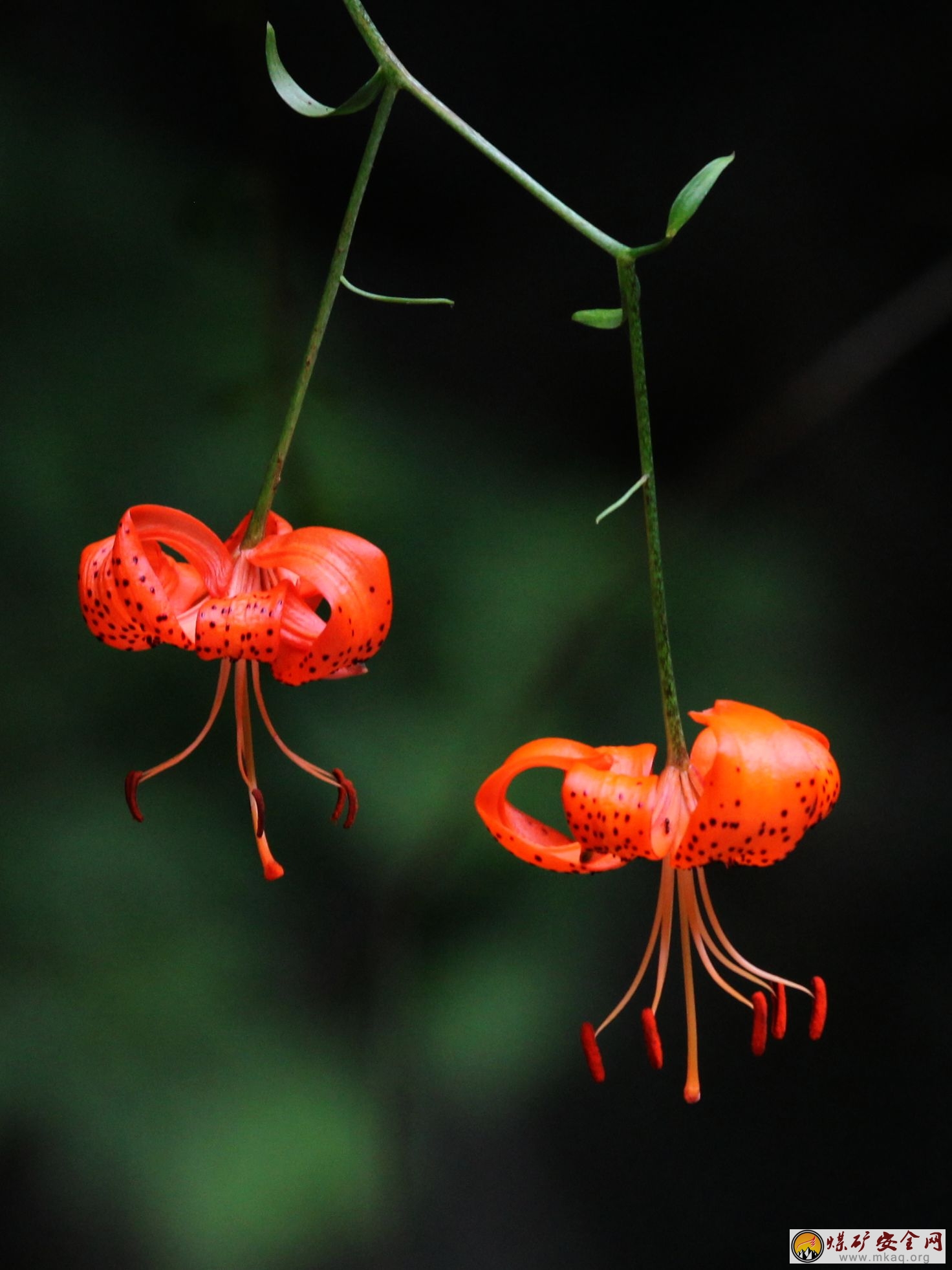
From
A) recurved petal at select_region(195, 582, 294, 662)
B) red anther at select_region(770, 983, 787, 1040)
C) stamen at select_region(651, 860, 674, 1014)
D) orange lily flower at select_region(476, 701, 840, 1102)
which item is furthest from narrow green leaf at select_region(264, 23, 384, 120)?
red anther at select_region(770, 983, 787, 1040)

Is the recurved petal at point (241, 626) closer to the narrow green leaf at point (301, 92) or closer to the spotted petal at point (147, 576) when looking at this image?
the spotted petal at point (147, 576)

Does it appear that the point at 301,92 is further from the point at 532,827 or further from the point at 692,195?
the point at 532,827

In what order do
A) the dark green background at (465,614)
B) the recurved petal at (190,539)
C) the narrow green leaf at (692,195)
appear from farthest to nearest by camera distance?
the dark green background at (465,614)
the recurved petal at (190,539)
the narrow green leaf at (692,195)

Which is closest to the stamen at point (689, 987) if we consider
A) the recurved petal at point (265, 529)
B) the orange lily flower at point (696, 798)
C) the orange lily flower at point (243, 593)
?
the orange lily flower at point (696, 798)

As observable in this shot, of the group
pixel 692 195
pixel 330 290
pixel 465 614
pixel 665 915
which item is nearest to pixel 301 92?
pixel 330 290

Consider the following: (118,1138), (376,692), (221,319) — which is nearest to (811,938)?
(376,692)

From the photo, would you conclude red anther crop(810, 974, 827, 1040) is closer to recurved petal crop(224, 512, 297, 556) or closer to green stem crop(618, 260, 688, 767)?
green stem crop(618, 260, 688, 767)

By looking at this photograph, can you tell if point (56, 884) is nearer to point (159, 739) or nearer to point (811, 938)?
point (159, 739)
